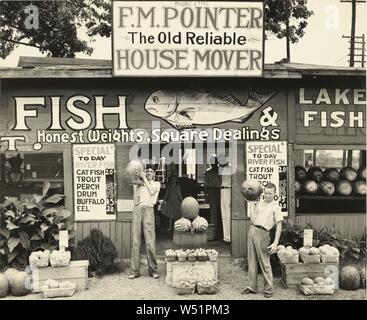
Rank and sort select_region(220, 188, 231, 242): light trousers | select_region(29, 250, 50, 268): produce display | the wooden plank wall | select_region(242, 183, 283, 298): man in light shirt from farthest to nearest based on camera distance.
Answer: select_region(220, 188, 231, 242): light trousers < the wooden plank wall < select_region(29, 250, 50, 268): produce display < select_region(242, 183, 283, 298): man in light shirt

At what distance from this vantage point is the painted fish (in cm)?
995

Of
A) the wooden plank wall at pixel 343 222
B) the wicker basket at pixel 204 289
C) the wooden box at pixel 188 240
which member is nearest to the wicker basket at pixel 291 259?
the wicker basket at pixel 204 289

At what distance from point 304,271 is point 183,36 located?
4732mm

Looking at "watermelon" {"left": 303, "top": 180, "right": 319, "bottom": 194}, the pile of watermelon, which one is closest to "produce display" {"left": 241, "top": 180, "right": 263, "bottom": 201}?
the pile of watermelon

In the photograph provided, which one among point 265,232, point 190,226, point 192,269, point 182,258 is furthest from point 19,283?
point 265,232

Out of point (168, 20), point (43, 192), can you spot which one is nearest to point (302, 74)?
point (168, 20)

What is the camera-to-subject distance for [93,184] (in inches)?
389

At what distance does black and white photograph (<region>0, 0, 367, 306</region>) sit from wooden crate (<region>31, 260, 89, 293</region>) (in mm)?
24

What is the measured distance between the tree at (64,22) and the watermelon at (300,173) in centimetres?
1193

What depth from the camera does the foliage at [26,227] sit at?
897cm

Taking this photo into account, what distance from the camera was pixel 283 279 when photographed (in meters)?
8.45

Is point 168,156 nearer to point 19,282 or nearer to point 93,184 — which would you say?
point 93,184

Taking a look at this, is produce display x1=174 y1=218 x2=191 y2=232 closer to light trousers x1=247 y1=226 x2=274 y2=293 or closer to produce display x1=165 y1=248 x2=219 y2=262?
produce display x1=165 y1=248 x2=219 y2=262
